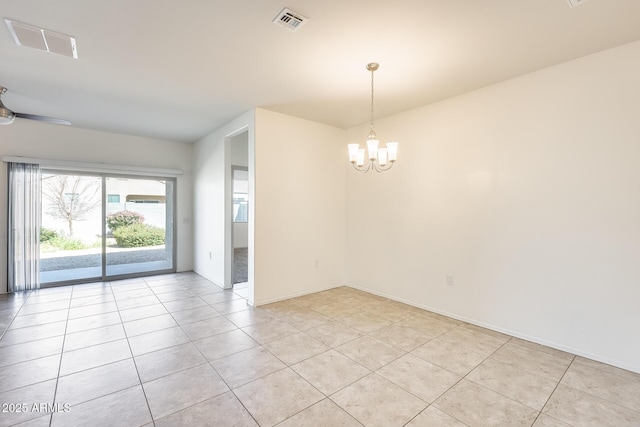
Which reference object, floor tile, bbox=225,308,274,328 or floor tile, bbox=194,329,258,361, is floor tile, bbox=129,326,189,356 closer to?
floor tile, bbox=194,329,258,361

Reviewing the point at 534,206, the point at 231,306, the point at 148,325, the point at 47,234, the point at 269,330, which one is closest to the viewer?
the point at 534,206

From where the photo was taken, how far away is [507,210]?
3.21 metres

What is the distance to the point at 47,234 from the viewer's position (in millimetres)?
4977

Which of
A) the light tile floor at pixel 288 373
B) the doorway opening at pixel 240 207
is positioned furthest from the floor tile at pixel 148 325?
the doorway opening at pixel 240 207

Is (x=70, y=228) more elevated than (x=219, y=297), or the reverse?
(x=70, y=228)

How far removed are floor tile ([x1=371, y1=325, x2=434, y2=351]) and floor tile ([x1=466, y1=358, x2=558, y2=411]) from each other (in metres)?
0.61

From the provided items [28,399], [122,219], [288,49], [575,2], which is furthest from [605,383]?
[122,219]

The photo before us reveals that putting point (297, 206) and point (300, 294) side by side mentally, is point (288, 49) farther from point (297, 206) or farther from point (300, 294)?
point (300, 294)

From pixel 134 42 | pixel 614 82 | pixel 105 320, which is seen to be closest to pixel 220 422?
pixel 105 320

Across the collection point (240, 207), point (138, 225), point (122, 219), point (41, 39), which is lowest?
point (138, 225)

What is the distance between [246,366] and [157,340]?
1.19 metres

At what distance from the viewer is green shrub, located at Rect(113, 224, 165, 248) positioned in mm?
5652

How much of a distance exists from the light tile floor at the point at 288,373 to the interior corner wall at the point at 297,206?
813 mm

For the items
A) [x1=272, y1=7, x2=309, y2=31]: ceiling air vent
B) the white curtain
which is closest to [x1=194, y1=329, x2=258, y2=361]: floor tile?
[x1=272, y1=7, x2=309, y2=31]: ceiling air vent
